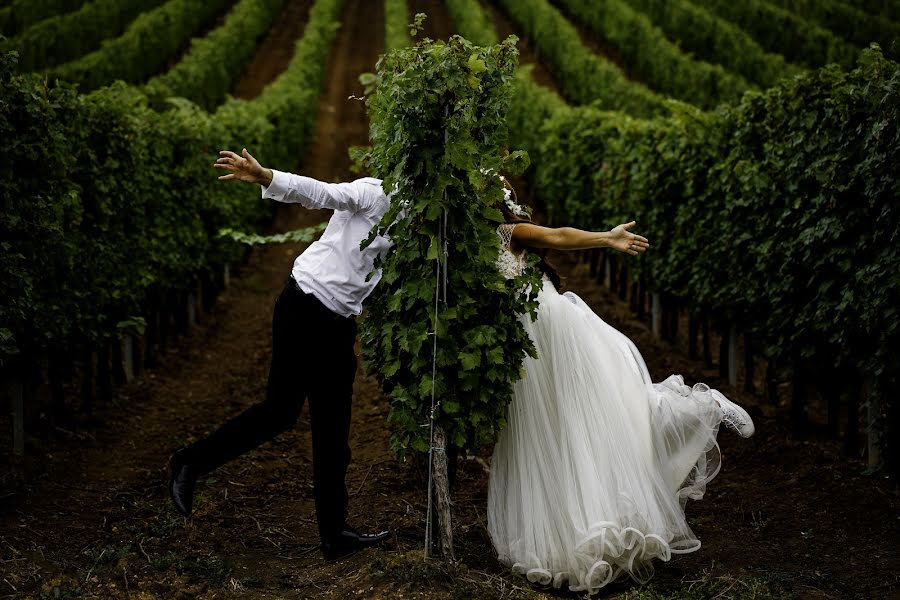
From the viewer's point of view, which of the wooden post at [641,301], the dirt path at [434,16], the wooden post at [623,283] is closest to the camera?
the wooden post at [641,301]

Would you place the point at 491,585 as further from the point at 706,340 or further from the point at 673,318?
the point at 673,318

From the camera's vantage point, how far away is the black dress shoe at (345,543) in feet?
15.7

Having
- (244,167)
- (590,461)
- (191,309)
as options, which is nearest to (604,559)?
(590,461)

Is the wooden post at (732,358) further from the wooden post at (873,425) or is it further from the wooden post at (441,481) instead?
the wooden post at (441,481)

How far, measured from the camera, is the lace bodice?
15.2 ft

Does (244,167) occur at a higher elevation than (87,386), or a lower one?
higher

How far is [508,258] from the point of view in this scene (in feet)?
15.4

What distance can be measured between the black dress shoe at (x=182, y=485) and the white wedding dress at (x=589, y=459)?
161 centimetres

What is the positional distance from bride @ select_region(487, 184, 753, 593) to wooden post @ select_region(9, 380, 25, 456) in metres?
3.92

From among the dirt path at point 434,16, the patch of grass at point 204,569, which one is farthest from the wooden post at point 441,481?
the dirt path at point 434,16

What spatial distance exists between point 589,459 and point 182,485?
85.3 inches

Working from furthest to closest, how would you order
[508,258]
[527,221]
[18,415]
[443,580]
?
[18,415]
[527,221]
[508,258]
[443,580]

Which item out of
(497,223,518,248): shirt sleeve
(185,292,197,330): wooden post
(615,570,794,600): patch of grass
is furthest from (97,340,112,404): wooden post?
(615,570,794,600): patch of grass

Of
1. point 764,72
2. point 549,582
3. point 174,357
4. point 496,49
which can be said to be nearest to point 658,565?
point 549,582
